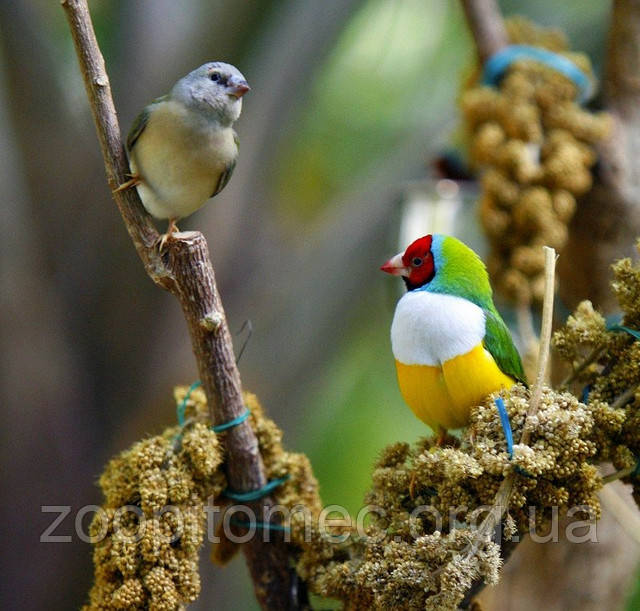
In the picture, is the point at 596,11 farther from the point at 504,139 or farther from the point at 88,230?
the point at 88,230

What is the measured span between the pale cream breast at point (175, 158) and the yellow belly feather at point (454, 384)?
0.31 m

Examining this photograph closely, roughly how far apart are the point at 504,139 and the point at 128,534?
3.53 feet

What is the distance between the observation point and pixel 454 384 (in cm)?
97

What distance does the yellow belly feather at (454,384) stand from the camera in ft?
3.16

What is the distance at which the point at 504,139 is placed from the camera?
1.66 m

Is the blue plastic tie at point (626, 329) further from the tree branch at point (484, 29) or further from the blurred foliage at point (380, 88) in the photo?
the blurred foliage at point (380, 88)

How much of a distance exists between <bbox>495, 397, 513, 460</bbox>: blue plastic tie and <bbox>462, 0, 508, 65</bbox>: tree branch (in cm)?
111

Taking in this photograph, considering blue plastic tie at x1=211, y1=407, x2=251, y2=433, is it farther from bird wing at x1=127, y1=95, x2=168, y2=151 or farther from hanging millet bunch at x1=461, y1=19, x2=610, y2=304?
hanging millet bunch at x1=461, y1=19, x2=610, y2=304

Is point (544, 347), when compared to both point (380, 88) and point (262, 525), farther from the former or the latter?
point (380, 88)

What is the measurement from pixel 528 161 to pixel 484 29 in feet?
1.36

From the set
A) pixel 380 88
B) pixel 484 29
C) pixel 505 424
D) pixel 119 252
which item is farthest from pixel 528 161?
pixel 380 88

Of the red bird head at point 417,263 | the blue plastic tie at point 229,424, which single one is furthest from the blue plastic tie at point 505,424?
the blue plastic tie at point 229,424

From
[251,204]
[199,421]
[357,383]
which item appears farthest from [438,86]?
[199,421]

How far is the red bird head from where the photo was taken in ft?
3.20
